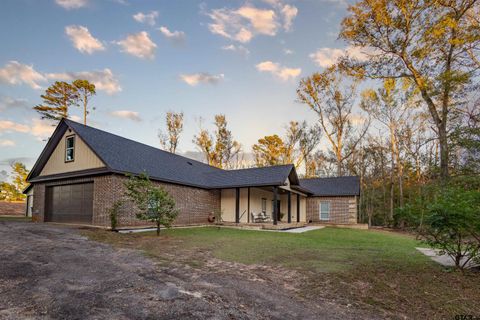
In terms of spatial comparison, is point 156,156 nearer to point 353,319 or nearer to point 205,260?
point 205,260

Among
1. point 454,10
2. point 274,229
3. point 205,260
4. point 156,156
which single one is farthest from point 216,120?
point 205,260

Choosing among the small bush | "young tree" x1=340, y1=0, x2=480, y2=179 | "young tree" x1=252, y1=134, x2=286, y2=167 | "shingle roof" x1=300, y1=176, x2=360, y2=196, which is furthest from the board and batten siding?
"young tree" x1=252, y1=134, x2=286, y2=167

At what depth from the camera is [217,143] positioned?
Result: 36.9 m

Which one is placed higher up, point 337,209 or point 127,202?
point 127,202

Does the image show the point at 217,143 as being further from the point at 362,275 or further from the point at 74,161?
the point at 362,275

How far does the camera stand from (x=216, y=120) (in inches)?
1448

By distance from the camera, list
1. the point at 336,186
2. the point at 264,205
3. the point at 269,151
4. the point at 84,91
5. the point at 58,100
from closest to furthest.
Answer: the point at 264,205 → the point at 336,186 → the point at 58,100 → the point at 84,91 → the point at 269,151

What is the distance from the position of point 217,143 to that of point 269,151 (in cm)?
687

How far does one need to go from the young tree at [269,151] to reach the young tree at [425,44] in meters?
21.7

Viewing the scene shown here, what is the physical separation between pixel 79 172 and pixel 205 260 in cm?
1041

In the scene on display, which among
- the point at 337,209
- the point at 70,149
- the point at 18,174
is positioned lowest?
the point at 337,209

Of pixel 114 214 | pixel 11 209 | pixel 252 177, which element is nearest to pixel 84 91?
pixel 11 209

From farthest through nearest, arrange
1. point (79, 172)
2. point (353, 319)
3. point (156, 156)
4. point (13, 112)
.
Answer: point (13, 112) → point (156, 156) → point (79, 172) → point (353, 319)

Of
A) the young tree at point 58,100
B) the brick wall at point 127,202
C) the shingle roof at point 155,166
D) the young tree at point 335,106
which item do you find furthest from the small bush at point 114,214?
the young tree at point 58,100
